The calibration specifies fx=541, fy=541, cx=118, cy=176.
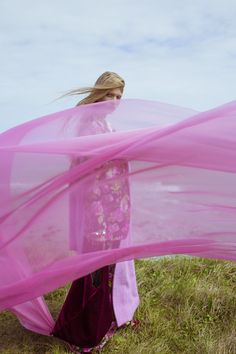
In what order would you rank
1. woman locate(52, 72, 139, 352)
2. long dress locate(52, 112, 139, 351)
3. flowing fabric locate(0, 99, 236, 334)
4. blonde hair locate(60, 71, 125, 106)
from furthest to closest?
1. blonde hair locate(60, 71, 125, 106)
2. woman locate(52, 72, 139, 352)
3. long dress locate(52, 112, 139, 351)
4. flowing fabric locate(0, 99, 236, 334)

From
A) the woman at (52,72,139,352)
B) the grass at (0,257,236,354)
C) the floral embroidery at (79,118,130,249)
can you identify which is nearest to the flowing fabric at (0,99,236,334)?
the floral embroidery at (79,118,130,249)

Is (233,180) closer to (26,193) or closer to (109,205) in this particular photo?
(109,205)

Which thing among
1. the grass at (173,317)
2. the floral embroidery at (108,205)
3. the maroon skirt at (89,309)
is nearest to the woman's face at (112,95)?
the floral embroidery at (108,205)

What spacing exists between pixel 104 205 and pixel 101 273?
695 millimetres

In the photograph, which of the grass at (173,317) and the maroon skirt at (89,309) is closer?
the maroon skirt at (89,309)

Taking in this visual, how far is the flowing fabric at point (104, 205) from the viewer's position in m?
2.40

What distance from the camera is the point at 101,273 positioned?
313 centimetres

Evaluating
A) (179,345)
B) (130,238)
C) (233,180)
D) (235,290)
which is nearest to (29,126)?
(130,238)

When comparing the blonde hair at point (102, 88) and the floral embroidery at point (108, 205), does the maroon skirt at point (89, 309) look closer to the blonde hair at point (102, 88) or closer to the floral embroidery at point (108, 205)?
the floral embroidery at point (108, 205)

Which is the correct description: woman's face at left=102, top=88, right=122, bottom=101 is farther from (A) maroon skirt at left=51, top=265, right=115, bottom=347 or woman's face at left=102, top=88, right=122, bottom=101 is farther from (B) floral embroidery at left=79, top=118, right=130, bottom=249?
(A) maroon skirt at left=51, top=265, right=115, bottom=347

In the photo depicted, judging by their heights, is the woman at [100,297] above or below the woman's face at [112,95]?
below

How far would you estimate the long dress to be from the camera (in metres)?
2.51

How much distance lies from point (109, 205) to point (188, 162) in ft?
1.55

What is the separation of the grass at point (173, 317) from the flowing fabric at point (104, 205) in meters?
0.90
